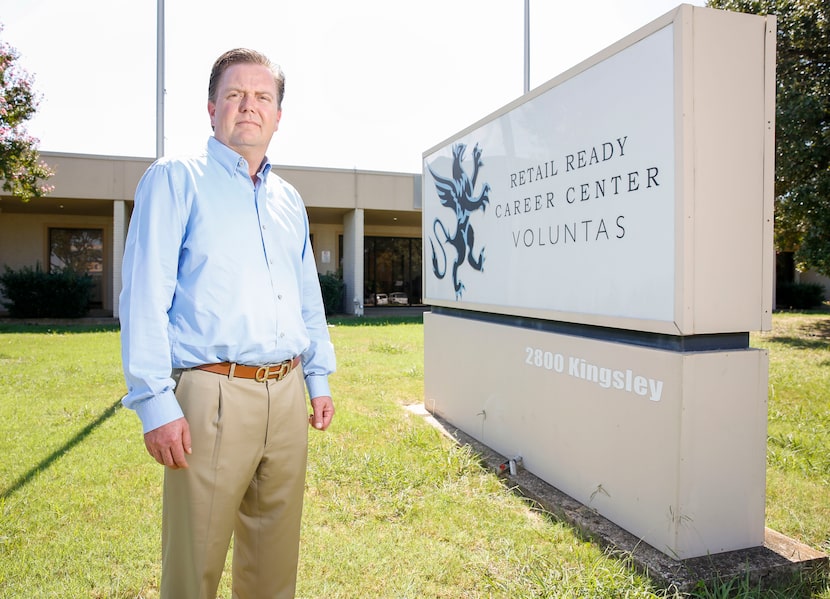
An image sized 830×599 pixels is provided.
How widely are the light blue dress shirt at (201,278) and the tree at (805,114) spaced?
12137 millimetres

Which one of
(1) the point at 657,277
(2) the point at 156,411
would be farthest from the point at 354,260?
(2) the point at 156,411

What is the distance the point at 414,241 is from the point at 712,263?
20.3 metres

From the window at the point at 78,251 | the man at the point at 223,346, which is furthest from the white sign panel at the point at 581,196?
the window at the point at 78,251

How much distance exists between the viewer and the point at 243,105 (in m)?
2.05

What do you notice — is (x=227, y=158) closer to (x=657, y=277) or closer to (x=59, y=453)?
(x=657, y=277)

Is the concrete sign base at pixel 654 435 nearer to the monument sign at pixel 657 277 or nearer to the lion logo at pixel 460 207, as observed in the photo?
the monument sign at pixel 657 277

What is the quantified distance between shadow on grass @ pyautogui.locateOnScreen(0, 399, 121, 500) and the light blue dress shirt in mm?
2721

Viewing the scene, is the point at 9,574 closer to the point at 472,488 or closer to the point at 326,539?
the point at 326,539

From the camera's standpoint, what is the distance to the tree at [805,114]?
11.3 metres

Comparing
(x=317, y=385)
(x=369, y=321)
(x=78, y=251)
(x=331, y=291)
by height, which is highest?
(x=78, y=251)

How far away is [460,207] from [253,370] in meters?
3.61

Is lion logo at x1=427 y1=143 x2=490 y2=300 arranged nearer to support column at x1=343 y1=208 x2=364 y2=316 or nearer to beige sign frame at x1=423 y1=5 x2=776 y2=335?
beige sign frame at x1=423 y1=5 x2=776 y2=335

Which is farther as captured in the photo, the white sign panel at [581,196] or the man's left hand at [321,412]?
the white sign panel at [581,196]

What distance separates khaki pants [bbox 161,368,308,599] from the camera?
6.13ft
